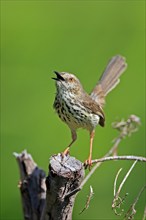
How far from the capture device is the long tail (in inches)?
233

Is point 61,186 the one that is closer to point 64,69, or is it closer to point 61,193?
point 61,193

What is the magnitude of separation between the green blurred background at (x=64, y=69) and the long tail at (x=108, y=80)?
1127 millimetres

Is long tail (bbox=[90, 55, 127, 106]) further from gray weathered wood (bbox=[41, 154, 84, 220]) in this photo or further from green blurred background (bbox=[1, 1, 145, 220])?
gray weathered wood (bbox=[41, 154, 84, 220])

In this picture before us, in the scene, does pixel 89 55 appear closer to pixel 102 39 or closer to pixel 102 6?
pixel 102 39

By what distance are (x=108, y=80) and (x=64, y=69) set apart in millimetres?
2471

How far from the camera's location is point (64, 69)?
850 cm

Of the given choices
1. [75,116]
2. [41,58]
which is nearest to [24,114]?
[41,58]

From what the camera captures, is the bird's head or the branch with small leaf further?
the bird's head

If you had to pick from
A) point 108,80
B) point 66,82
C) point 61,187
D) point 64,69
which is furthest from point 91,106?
point 64,69

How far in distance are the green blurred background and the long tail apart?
1.13m

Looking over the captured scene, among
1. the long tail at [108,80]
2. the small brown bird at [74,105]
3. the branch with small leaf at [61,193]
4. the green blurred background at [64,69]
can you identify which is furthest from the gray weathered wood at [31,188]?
the green blurred background at [64,69]

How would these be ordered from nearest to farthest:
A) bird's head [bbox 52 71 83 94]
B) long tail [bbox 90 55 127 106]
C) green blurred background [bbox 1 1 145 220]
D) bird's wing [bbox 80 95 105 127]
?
bird's head [bbox 52 71 83 94]
bird's wing [bbox 80 95 105 127]
long tail [bbox 90 55 127 106]
green blurred background [bbox 1 1 145 220]

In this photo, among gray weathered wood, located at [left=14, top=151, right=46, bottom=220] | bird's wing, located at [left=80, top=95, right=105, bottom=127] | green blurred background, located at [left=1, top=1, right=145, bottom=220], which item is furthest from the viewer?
green blurred background, located at [left=1, top=1, right=145, bottom=220]

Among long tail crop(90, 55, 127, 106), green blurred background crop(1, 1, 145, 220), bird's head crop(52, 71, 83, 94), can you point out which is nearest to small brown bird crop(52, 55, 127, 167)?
bird's head crop(52, 71, 83, 94)
